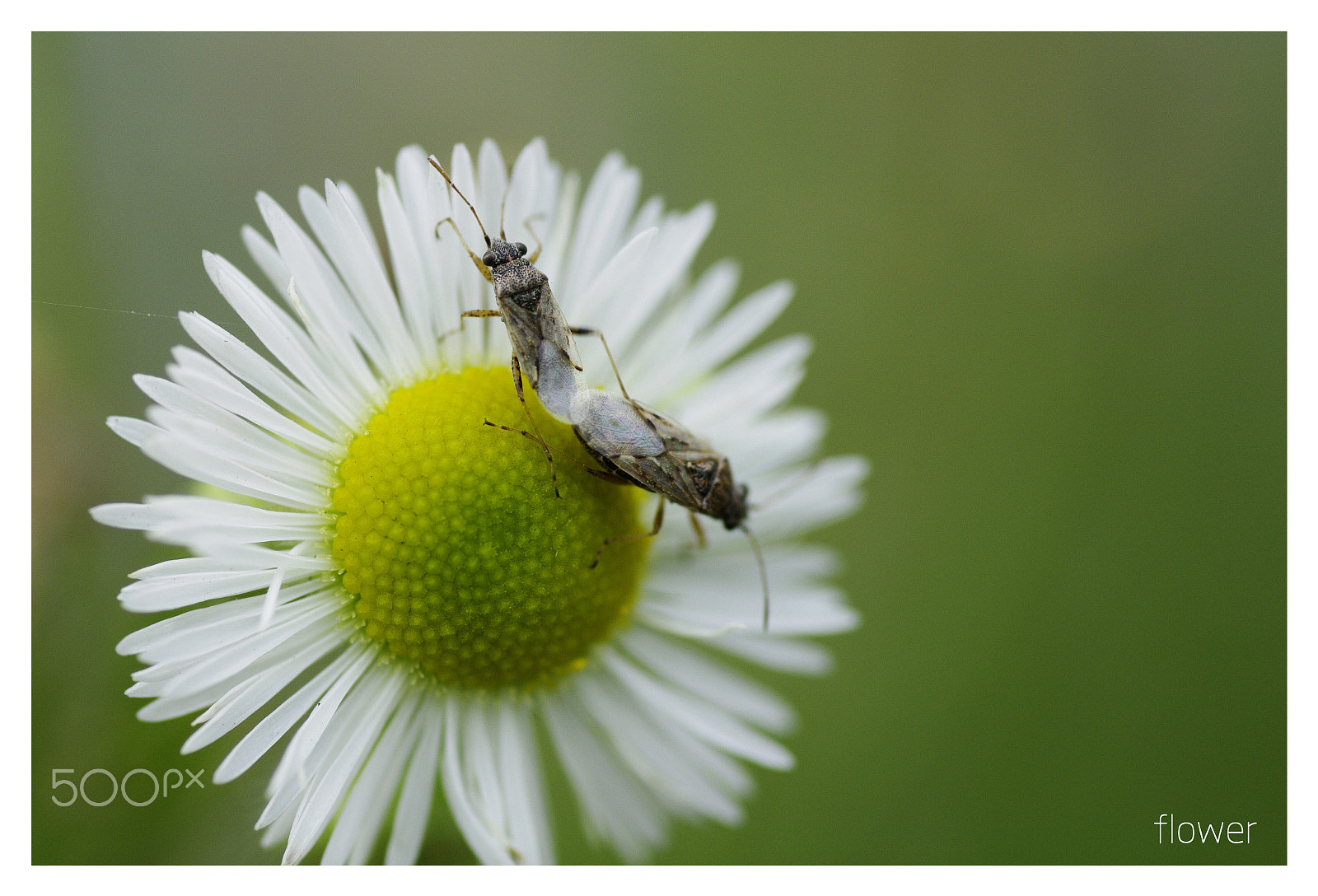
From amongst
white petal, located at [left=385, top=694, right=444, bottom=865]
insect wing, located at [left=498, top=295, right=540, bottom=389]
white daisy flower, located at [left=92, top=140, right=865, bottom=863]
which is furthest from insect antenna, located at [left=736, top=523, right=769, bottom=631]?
white petal, located at [left=385, top=694, right=444, bottom=865]

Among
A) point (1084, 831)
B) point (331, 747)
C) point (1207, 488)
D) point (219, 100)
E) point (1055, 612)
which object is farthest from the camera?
point (1055, 612)

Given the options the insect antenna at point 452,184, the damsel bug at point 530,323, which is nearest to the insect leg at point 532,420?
the damsel bug at point 530,323

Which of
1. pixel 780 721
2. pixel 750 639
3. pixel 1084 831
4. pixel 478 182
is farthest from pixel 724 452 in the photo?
pixel 1084 831

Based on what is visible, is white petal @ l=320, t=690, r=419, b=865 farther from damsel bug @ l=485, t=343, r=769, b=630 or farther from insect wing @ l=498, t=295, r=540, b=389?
insect wing @ l=498, t=295, r=540, b=389

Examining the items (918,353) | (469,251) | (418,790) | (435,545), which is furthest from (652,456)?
(918,353)

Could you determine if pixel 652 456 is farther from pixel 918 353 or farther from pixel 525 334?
pixel 918 353

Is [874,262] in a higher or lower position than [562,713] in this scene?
higher

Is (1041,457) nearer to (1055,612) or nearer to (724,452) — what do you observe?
(1055,612)
